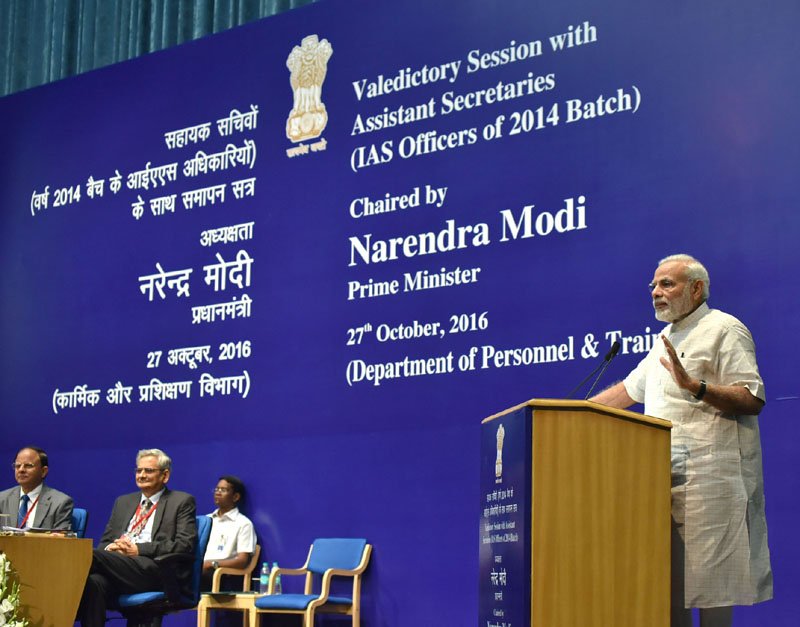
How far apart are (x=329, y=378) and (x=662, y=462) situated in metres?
3.57

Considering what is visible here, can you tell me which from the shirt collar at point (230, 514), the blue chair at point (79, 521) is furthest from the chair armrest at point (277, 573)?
the blue chair at point (79, 521)

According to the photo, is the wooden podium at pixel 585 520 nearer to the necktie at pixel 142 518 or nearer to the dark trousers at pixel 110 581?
the dark trousers at pixel 110 581

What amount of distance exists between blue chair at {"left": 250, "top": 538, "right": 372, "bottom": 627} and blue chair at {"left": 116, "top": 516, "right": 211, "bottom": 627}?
1.65ft

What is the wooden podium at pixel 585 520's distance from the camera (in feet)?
10.8

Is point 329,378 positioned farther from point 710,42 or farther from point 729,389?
point 729,389

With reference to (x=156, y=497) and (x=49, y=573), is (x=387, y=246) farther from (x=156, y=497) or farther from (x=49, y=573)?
(x=49, y=573)

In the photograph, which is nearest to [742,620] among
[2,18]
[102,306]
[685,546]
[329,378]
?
[685,546]

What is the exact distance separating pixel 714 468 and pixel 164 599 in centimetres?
317

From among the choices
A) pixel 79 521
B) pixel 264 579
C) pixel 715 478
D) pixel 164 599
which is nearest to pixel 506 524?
pixel 715 478

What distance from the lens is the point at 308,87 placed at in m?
7.34

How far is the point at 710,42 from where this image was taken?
5.73 metres

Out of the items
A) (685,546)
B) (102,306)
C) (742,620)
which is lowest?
(742,620)

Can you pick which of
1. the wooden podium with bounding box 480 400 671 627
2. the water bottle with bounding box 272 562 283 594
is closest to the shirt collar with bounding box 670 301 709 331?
the wooden podium with bounding box 480 400 671 627

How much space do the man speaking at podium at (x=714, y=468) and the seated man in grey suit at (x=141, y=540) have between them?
296 cm
